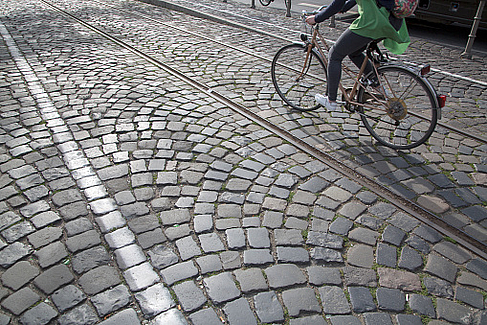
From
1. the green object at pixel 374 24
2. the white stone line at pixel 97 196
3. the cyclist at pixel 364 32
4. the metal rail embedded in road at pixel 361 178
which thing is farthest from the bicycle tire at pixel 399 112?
the white stone line at pixel 97 196

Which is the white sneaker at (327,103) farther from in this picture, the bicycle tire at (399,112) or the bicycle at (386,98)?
the bicycle tire at (399,112)

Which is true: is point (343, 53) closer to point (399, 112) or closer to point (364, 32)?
point (364, 32)

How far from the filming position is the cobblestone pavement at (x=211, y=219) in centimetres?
236

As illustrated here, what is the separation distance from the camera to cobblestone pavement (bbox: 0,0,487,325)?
236cm

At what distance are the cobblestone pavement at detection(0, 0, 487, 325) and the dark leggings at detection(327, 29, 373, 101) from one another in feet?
1.91

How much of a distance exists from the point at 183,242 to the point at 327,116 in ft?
9.69

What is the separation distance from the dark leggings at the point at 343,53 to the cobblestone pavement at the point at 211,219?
58cm

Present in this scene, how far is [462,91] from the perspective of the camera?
6004 millimetres

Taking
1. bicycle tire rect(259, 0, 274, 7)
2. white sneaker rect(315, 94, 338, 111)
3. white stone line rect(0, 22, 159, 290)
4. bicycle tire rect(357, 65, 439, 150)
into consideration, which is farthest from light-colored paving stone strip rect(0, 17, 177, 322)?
bicycle tire rect(259, 0, 274, 7)

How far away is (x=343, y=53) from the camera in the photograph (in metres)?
4.16

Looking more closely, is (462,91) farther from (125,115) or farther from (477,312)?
(125,115)

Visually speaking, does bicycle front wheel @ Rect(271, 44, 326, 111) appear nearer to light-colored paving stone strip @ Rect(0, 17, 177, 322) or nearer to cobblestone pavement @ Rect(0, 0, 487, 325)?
cobblestone pavement @ Rect(0, 0, 487, 325)

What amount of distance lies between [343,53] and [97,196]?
2.91m

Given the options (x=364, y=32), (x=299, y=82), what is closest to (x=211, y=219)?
(x=364, y=32)
